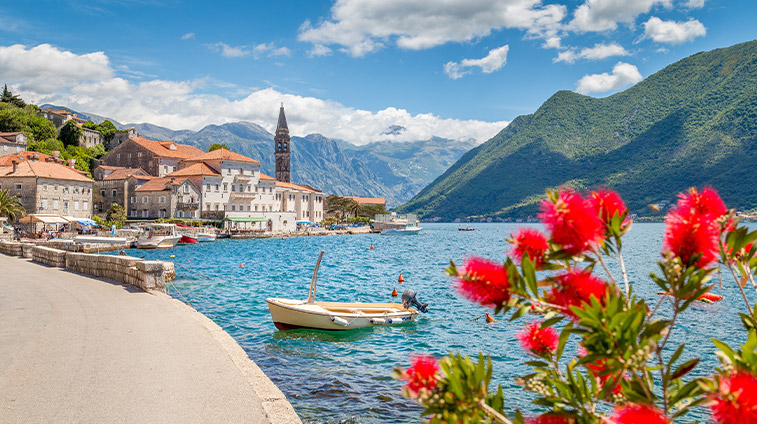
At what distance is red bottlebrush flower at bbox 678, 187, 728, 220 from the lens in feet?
8.05

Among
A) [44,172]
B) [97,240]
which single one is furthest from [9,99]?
[97,240]

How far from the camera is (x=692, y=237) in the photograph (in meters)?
2.28

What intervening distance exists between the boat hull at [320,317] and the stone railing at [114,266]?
370cm

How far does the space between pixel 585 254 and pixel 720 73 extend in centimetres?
23316

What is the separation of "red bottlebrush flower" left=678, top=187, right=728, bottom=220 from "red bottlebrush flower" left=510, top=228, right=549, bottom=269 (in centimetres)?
66

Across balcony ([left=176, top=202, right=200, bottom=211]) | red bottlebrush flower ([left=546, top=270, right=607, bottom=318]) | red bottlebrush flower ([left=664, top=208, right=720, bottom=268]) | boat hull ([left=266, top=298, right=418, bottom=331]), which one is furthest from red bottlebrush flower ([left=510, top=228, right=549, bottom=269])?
balcony ([left=176, top=202, right=200, bottom=211])

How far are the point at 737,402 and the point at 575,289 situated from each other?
803 millimetres

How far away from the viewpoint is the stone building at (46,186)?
6212 cm

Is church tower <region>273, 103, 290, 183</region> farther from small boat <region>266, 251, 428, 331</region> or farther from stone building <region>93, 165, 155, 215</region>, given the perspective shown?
small boat <region>266, 251, 428, 331</region>

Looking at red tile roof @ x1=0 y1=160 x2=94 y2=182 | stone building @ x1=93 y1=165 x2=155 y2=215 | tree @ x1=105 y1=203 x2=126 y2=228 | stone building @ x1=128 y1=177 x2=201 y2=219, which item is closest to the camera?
red tile roof @ x1=0 y1=160 x2=94 y2=182

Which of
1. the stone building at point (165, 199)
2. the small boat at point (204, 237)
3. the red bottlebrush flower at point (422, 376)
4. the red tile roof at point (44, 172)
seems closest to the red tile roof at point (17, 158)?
the red tile roof at point (44, 172)

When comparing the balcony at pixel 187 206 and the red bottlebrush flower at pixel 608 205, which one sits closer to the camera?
the red bottlebrush flower at pixel 608 205

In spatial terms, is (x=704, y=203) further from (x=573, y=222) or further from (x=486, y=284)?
(x=486, y=284)

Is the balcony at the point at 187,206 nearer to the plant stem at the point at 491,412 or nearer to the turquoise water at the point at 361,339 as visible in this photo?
the turquoise water at the point at 361,339
